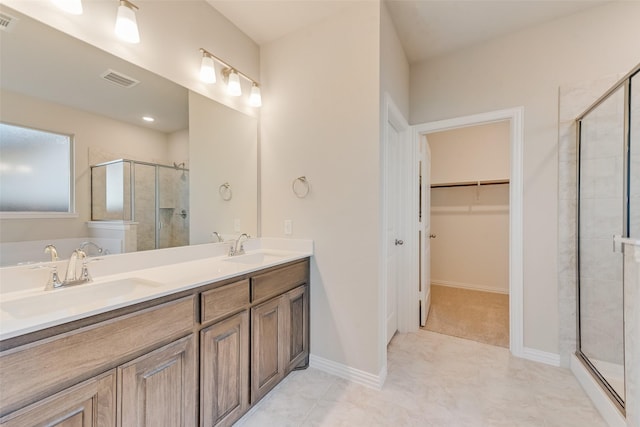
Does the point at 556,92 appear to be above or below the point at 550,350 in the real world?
above

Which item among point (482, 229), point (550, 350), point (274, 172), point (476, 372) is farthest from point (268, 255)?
point (482, 229)

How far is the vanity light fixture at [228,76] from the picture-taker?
72.4 inches

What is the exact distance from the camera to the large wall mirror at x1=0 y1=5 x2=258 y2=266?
1.18 metres

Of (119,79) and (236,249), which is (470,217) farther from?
(119,79)

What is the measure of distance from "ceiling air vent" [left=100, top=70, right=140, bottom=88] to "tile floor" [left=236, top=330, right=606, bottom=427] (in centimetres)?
203

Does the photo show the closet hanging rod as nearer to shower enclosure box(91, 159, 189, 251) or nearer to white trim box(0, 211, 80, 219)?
shower enclosure box(91, 159, 189, 251)

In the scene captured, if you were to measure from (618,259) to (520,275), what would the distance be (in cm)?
57

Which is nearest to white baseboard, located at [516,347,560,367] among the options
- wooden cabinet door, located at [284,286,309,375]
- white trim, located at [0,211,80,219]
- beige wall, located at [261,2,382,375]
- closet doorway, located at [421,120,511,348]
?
closet doorway, located at [421,120,511,348]

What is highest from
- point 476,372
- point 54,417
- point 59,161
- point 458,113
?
point 458,113

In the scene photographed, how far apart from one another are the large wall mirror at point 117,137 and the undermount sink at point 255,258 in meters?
0.27

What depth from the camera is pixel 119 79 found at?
1487mm

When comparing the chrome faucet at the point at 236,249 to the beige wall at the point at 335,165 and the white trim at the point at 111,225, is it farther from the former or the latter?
the white trim at the point at 111,225

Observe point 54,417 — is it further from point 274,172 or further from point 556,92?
point 556,92

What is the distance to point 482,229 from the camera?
3936mm
